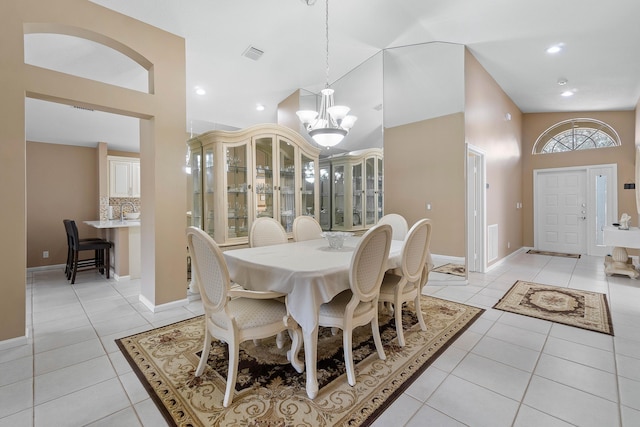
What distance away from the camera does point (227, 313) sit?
1661 mm

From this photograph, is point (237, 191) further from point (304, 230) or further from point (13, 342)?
point (13, 342)

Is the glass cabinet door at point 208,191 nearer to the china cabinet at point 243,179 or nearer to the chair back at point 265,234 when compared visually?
the china cabinet at point 243,179

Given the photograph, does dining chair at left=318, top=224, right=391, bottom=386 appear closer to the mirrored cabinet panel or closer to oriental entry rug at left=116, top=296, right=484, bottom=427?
oriental entry rug at left=116, top=296, right=484, bottom=427

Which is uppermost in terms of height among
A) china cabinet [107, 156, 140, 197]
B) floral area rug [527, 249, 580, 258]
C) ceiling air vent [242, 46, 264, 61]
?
ceiling air vent [242, 46, 264, 61]

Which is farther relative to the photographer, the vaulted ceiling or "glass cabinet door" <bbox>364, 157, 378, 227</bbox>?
"glass cabinet door" <bbox>364, 157, 378, 227</bbox>

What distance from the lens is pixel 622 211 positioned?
5453 mm

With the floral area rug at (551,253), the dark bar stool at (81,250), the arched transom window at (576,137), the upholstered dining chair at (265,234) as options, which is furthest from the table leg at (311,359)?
the arched transom window at (576,137)

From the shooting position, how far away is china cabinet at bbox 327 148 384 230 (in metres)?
4.55

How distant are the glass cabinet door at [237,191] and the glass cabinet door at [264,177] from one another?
157 millimetres

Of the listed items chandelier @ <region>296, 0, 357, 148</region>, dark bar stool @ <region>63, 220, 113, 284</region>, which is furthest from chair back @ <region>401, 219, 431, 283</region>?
dark bar stool @ <region>63, 220, 113, 284</region>

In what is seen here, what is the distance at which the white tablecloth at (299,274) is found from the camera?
1688 millimetres

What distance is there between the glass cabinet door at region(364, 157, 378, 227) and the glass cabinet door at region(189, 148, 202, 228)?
2.46 meters

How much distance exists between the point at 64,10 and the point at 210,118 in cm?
269

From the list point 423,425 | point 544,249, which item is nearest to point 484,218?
point 544,249
